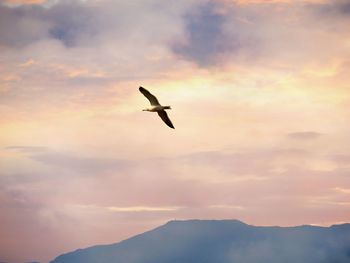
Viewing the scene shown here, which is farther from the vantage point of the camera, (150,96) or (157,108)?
(157,108)

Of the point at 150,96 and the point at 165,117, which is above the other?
the point at 150,96

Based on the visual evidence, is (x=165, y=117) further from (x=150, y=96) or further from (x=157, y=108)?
(x=150, y=96)

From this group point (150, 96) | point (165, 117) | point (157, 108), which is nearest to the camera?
point (150, 96)

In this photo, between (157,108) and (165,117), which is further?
(165,117)

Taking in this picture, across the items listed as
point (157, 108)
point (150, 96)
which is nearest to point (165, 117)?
point (157, 108)

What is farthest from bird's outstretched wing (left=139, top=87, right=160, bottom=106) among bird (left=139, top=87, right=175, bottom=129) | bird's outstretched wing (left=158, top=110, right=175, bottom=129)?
bird's outstretched wing (left=158, top=110, right=175, bottom=129)

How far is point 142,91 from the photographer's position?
342ft

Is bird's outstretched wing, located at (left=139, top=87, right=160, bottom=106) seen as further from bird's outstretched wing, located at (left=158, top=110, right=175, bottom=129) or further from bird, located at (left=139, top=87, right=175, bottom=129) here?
bird's outstretched wing, located at (left=158, top=110, right=175, bottom=129)

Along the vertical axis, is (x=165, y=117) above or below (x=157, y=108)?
below

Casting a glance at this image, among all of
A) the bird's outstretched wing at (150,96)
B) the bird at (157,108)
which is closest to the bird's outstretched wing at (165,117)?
the bird at (157,108)

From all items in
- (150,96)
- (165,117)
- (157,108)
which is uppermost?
(150,96)

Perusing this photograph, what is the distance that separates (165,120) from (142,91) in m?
7.99

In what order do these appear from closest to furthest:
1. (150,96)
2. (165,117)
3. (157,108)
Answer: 1. (150,96)
2. (157,108)
3. (165,117)

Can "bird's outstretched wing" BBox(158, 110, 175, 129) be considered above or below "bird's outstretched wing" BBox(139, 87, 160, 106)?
below
